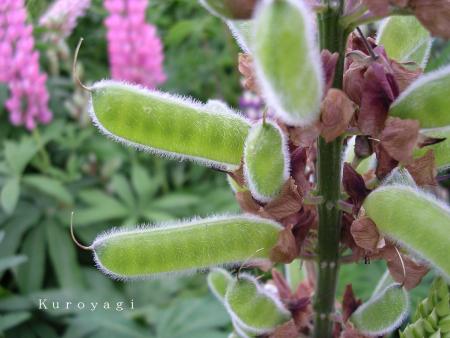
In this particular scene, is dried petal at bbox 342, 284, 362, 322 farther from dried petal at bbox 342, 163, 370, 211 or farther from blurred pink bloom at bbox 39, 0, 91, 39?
blurred pink bloom at bbox 39, 0, 91, 39

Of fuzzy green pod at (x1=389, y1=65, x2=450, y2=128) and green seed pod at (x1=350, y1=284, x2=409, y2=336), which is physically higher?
fuzzy green pod at (x1=389, y1=65, x2=450, y2=128)

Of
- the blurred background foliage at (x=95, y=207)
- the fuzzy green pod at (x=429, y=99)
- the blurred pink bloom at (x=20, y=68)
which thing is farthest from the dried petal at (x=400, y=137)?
the blurred pink bloom at (x=20, y=68)

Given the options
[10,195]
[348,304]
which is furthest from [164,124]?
[10,195]

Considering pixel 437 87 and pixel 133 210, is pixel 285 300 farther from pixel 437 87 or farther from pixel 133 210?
pixel 133 210

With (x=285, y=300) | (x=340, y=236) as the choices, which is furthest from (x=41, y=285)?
(x=340, y=236)

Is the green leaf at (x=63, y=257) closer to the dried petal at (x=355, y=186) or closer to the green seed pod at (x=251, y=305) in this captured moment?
the green seed pod at (x=251, y=305)

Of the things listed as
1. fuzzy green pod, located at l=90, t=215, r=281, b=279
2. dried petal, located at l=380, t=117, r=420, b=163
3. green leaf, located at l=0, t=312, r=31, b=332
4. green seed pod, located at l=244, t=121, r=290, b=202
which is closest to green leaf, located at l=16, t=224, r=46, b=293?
green leaf, located at l=0, t=312, r=31, b=332
